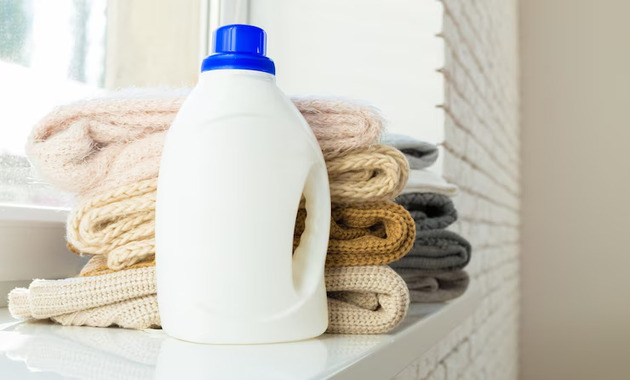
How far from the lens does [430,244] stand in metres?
0.81

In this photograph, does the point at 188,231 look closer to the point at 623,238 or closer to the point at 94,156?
the point at 94,156

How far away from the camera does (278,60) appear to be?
125 centimetres

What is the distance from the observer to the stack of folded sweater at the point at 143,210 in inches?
19.5

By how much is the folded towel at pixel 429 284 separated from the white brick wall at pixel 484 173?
0.13m

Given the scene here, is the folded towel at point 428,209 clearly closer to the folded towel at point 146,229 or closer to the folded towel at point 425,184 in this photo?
the folded towel at point 425,184

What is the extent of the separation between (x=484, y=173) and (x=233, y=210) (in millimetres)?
1380

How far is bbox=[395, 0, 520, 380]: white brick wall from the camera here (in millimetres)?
1211

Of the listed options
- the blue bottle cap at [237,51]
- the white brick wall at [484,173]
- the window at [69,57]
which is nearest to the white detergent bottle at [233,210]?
the blue bottle cap at [237,51]

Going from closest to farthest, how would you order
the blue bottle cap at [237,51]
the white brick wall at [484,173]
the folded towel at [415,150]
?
the blue bottle cap at [237,51]
the folded towel at [415,150]
the white brick wall at [484,173]

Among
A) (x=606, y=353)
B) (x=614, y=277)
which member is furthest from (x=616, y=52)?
(x=606, y=353)

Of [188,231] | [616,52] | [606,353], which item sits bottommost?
[606,353]

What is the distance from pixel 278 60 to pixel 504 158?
1.23 meters

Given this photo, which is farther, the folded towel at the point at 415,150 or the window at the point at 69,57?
the folded towel at the point at 415,150

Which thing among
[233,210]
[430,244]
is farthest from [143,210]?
[430,244]
